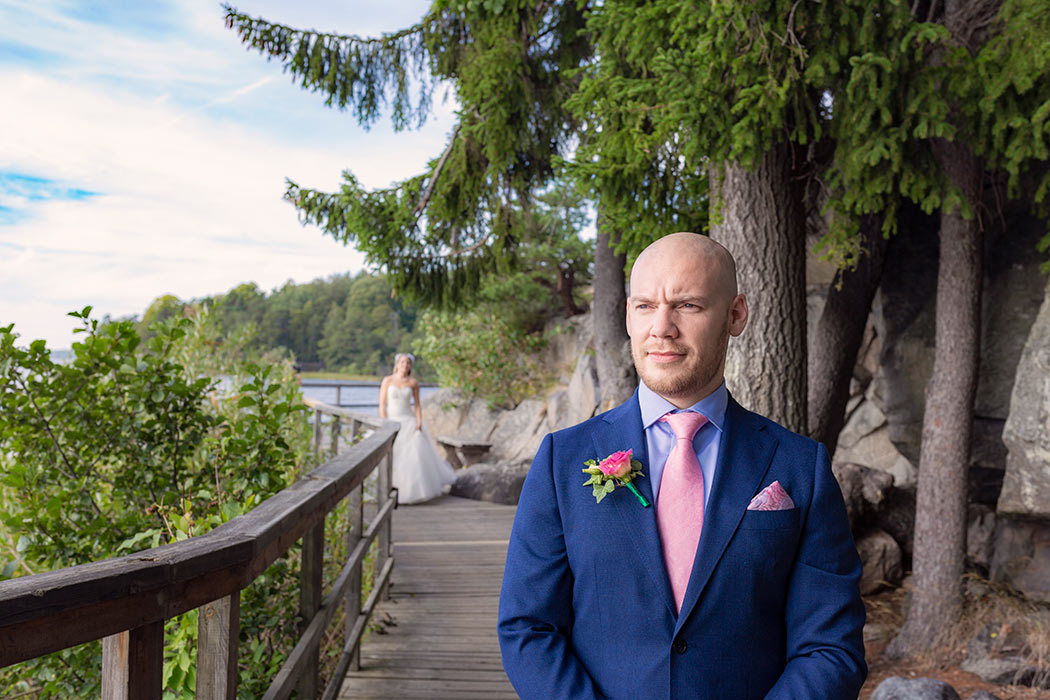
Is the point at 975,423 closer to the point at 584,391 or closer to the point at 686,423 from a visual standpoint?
the point at 686,423

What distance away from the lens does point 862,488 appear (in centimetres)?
683

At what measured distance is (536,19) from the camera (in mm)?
7422

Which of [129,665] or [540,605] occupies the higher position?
[540,605]

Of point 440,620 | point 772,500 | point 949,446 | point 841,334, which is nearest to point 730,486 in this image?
point 772,500

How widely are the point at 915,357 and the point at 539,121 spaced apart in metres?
4.42

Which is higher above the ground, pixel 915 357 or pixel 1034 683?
pixel 915 357

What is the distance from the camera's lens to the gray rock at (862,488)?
6.70 meters

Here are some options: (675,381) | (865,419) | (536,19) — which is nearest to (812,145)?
(536,19)

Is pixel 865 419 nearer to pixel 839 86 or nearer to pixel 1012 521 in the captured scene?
pixel 1012 521

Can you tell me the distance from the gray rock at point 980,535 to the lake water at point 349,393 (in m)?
11.3

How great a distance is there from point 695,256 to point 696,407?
0.96 feet

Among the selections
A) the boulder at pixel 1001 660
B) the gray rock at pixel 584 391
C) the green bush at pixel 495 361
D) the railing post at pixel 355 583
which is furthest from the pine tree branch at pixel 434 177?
the green bush at pixel 495 361

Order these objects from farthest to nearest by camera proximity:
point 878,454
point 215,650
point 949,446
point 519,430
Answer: point 519,430, point 878,454, point 949,446, point 215,650

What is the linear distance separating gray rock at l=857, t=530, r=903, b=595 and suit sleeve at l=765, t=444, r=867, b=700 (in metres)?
5.68
